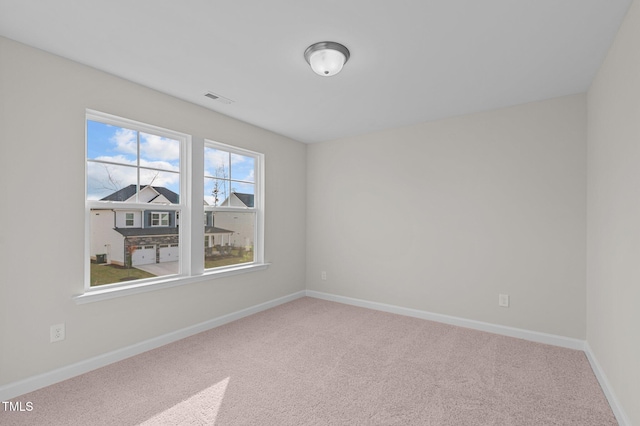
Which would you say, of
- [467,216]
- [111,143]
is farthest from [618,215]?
[111,143]

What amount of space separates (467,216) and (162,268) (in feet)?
11.2

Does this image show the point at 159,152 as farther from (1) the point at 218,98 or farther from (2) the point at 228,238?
(2) the point at 228,238

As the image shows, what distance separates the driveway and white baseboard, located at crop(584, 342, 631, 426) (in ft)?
12.1

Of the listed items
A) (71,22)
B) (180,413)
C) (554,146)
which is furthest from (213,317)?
(554,146)

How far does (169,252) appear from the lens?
317cm

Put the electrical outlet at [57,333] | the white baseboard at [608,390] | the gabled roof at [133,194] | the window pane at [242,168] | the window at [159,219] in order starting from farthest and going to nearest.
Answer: the window pane at [242,168] < the window at [159,219] < the gabled roof at [133,194] < the electrical outlet at [57,333] < the white baseboard at [608,390]

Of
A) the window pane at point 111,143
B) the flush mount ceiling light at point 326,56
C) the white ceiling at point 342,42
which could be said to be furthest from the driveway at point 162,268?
the flush mount ceiling light at point 326,56

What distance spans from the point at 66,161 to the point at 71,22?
39.6 inches

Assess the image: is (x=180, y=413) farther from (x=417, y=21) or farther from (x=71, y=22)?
(x=417, y=21)

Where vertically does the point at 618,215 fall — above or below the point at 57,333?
above

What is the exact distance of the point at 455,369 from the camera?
2520 mm

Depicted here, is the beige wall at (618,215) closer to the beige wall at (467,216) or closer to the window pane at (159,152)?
the beige wall at (467,216)

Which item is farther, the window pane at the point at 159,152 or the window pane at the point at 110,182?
the window pane at the point at 159,152

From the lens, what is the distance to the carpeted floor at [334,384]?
191cm
